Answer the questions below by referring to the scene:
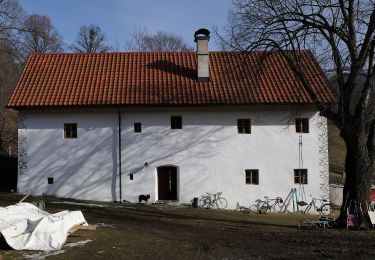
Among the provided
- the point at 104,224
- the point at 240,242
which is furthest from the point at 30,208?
the point at 240,242

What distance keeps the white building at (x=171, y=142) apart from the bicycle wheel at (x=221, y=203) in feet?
0.71

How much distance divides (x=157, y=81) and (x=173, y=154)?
4057 millimetres

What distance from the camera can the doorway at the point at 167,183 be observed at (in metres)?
24.4

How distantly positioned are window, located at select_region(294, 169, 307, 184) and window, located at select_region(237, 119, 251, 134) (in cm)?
327

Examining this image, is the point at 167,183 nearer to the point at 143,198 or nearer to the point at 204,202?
the point at 143,198

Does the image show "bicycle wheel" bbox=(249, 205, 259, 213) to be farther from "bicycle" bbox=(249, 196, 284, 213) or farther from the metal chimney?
the metal chimney

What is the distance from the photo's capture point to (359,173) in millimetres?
16672

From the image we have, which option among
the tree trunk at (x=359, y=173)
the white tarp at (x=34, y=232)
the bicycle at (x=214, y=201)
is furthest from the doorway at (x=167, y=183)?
the white tarp at (x=34, y=232)

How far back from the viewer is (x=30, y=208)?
1393 centimetres

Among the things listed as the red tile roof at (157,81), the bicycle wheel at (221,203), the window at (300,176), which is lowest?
the bicycle wheel at (221,203)

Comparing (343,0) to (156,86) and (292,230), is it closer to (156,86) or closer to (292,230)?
(292,230)

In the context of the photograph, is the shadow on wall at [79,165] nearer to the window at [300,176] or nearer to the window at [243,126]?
the window at [243,126]

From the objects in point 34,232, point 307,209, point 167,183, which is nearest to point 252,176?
point 307,209

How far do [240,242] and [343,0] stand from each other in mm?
8969
